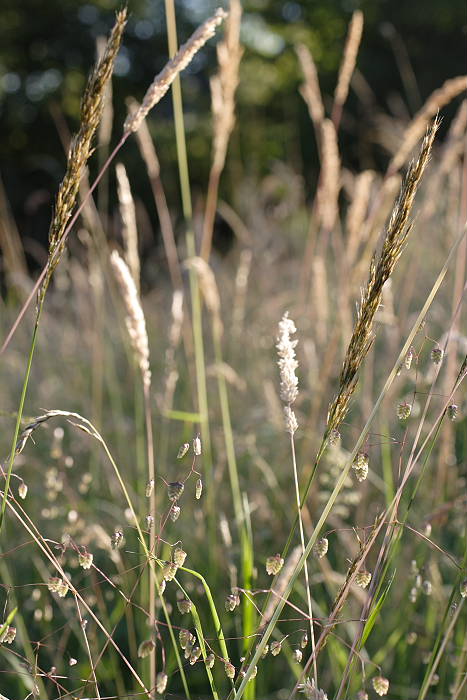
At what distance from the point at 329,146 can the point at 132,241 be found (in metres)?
0.50

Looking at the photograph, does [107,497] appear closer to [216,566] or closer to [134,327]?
[216,566]

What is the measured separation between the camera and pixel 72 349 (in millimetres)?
3777

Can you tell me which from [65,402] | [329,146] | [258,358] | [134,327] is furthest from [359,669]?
[65,402]

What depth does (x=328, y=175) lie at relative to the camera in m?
1.66

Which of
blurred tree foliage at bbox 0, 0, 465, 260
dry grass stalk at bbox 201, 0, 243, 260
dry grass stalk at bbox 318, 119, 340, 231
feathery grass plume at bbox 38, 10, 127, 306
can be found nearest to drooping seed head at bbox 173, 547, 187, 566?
feathery grass plume at bbox 38, 10, 127, 306

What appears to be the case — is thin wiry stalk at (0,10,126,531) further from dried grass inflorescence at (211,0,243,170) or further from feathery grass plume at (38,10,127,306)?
dried grass inflorescence at (211,0,243,170)

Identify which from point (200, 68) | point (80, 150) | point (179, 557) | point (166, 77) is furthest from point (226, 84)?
point (200, 68)

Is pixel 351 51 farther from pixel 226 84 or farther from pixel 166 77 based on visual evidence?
pixel 166 77

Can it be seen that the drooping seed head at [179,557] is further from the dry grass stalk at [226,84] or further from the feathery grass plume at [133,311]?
the dry grass stalk at [226,84]

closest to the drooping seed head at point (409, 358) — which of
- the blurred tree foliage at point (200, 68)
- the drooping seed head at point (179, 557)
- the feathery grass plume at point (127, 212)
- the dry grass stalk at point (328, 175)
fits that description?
the drooping seed head at point (179, 557)

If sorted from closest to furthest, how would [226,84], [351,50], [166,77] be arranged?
1. [166,77]
2. [226,84]
3. [351,50]

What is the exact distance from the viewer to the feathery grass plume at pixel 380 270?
64 centimetres

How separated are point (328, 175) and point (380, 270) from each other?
1062mm

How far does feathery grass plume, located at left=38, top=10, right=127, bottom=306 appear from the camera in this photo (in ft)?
2.31
